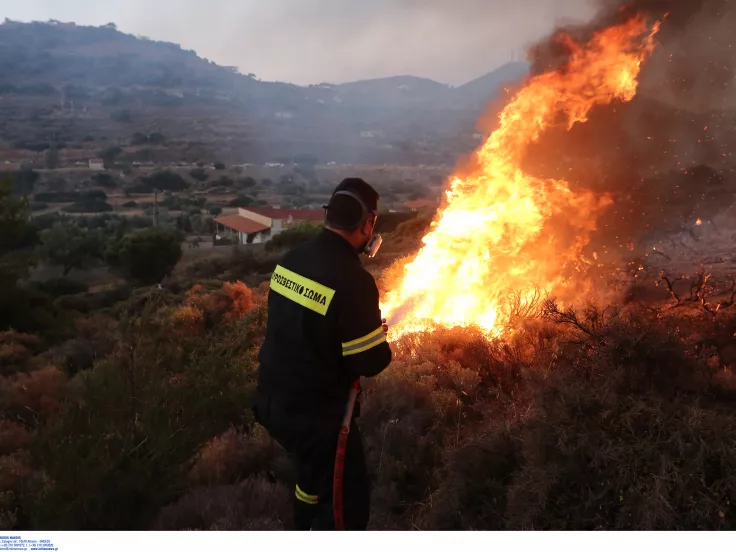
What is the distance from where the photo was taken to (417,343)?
217 inches

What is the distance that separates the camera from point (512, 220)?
6.00 m

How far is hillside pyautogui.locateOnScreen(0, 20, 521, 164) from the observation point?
676 cm

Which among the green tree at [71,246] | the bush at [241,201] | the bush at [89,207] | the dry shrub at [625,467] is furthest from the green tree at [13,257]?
the dry shrub at [625,467]

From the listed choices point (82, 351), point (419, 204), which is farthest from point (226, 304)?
point (419, 204)

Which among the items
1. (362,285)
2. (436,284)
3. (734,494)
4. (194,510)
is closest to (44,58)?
(436,284)

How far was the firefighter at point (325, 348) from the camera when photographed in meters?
2.25

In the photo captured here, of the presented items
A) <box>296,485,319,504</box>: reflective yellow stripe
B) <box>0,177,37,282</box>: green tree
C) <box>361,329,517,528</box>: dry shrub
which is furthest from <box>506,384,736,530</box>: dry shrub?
<box>0,177,37,282</box>: green tree

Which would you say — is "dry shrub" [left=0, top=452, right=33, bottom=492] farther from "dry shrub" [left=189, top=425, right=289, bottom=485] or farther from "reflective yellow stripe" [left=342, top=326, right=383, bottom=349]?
"reflective yellow stripe" [left=342, top=326, right=383, bottom=349]

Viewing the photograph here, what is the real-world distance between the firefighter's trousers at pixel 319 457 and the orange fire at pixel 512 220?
3.45m

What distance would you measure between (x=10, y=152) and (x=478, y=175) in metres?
11.9

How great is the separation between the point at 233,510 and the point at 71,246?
1704 cm

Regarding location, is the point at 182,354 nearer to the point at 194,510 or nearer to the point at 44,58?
the point at 194,510

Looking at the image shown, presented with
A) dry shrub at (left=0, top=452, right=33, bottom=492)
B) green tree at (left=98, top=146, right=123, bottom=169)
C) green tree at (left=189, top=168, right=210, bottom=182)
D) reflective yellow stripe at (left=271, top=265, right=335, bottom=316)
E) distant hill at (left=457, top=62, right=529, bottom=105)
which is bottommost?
dry shrub at (left=0, top=452, right=33, bottom=492)

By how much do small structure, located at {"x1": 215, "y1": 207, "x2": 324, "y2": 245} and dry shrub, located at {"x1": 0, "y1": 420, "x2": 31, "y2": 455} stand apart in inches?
285
